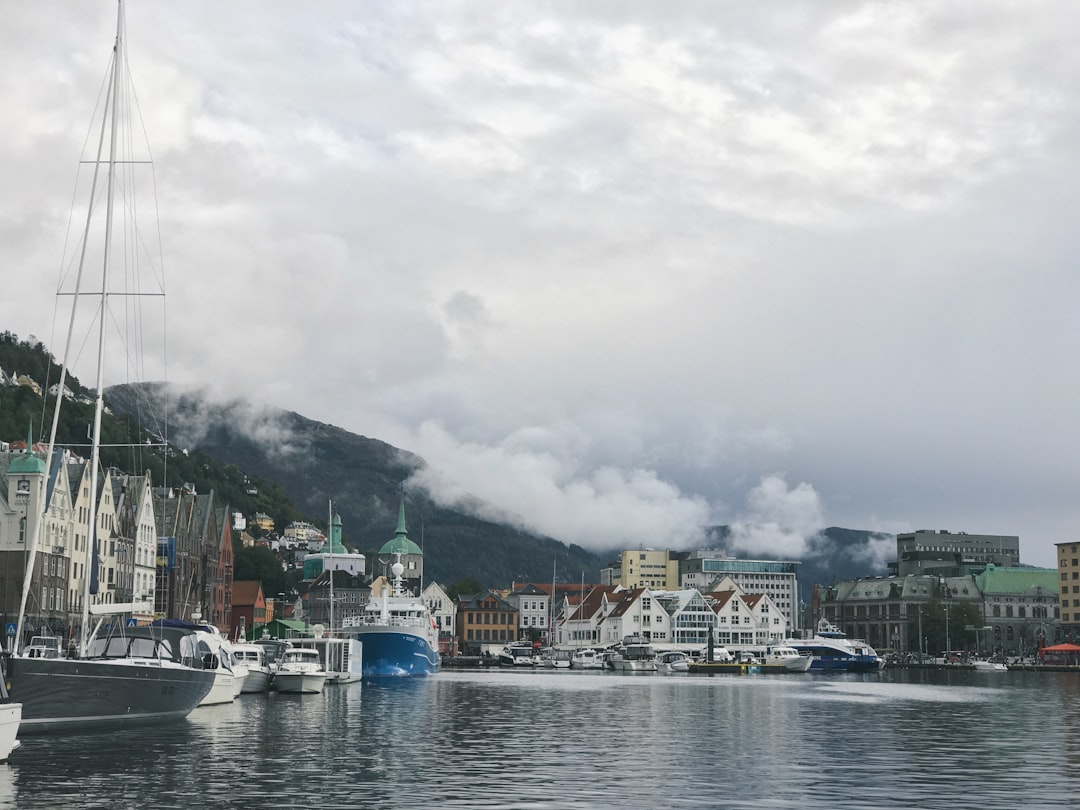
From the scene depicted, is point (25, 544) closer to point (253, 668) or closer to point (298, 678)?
point (253, 668)

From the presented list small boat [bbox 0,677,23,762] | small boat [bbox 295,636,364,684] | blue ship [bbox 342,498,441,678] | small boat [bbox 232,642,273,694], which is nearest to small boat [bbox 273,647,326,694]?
small boat [bbox 232,642,273,694]

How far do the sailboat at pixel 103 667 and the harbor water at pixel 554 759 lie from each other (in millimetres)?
1024

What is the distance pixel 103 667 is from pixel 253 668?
42850mm

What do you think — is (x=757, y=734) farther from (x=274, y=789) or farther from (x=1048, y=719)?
(x=274, y=789)

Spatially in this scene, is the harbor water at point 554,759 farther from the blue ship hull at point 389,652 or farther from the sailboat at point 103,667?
the blue ship hull at point 389,652

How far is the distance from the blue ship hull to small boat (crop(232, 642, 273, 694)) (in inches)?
1529

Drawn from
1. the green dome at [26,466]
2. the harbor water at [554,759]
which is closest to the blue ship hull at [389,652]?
the green dome at [26,466]

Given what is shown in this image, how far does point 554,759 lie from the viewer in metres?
52.1

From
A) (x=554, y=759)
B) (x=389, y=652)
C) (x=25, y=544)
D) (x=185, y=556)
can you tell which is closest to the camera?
(x=554, y=759)

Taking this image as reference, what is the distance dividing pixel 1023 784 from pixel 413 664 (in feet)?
376

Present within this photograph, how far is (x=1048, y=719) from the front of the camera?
82.3 metres

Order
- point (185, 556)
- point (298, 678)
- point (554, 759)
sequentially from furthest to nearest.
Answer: point (185, 556) < point (298, 678) < point (554, 759)

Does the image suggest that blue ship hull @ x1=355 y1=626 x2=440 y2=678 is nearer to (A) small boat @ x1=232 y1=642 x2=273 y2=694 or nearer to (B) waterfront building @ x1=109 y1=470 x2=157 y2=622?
(B) waterfront building @ x1=109 y1=470 x2=157 y2=622

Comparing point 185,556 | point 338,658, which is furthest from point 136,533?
point 338,658
